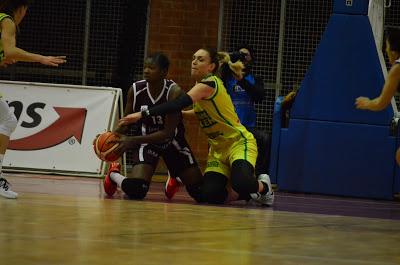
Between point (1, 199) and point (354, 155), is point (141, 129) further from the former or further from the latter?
point (354, 155)

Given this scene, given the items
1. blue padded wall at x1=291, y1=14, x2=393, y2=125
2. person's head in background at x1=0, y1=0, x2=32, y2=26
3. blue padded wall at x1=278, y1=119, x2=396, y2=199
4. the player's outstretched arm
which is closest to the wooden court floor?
the player's outstretched arm

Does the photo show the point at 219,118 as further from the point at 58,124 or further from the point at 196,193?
the point at 58,124

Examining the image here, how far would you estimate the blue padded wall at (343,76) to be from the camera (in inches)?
382

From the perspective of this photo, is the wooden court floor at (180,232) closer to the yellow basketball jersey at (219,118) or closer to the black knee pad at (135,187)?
the black knee pad at (135,187)

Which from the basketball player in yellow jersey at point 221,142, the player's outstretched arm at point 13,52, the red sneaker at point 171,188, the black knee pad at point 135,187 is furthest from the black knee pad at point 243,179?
the player's outstretched arm at point 13,52

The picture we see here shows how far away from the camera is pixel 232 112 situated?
25.5ft

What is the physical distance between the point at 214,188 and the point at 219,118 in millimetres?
610

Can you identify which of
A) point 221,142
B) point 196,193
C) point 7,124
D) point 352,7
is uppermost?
point 352,7

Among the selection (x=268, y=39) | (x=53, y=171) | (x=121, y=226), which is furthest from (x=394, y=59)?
(x=268, y=39)

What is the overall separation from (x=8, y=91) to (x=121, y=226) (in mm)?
6371

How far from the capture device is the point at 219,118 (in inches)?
303

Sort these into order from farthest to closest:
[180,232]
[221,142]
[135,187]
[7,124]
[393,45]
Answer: [221,142] → [135,187] → [7,124] → [393,45] → [180,232]

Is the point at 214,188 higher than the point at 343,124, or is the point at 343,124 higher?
the point at 343,124

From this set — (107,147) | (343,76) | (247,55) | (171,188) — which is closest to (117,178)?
(107,147)
